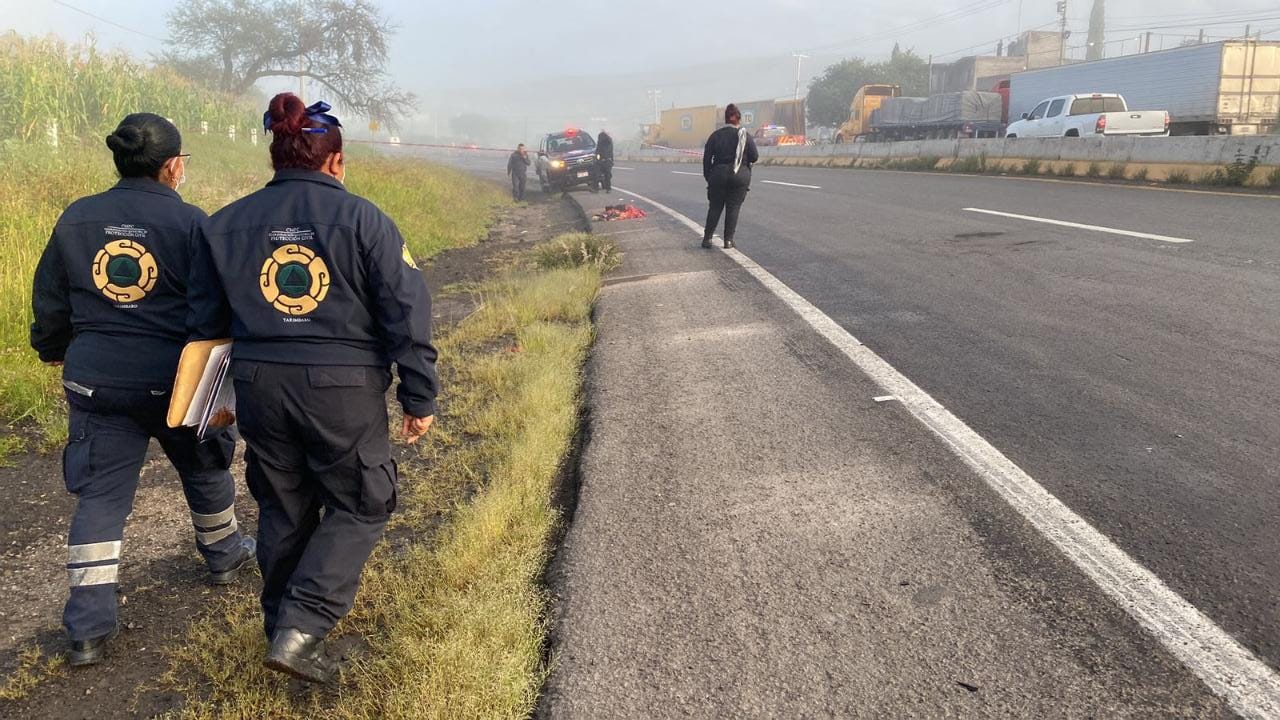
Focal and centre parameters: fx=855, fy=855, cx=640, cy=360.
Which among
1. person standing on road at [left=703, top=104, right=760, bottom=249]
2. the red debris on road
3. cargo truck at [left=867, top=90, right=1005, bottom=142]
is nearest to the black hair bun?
person standing on road at [left=703, top=104, right=760, bottom=249]

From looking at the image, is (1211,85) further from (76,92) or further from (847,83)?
(847,83)

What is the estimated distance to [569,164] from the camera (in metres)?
24.5

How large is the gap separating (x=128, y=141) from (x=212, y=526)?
1.51 m

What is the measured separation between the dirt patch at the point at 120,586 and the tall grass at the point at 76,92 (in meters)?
12.7

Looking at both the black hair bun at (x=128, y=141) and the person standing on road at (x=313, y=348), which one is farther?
the black hair bun at (x=128, y=141)

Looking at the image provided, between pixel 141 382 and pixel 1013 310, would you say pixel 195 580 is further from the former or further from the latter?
pixel 1013 310

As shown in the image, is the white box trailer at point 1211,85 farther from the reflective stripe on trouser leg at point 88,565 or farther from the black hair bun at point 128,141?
the reflective stripe on trouser leg at point 88,565

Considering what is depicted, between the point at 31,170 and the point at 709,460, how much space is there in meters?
10.6

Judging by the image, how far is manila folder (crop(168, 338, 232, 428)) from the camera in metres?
2.68

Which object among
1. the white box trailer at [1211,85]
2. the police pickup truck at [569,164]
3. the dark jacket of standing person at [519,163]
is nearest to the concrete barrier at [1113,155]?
the white box trailer at [1211,85]

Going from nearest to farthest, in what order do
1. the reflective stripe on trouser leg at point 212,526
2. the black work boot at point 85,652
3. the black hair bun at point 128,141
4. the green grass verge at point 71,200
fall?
the black work boot at point 85,652 < the black hair bun at point 128,141 < the reflective stripe on trouser leg at point 212,526 < the green grass verge at point 71,200

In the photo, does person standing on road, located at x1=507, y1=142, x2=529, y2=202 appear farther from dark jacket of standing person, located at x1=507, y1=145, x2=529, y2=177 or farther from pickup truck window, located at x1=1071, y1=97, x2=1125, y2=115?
pickup truck window, located at x1=1071, y1=97, x2=1125, y2=115

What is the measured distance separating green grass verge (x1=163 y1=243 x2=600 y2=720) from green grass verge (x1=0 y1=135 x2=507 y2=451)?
8.82 ft

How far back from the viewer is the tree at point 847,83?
81750 millimetres
